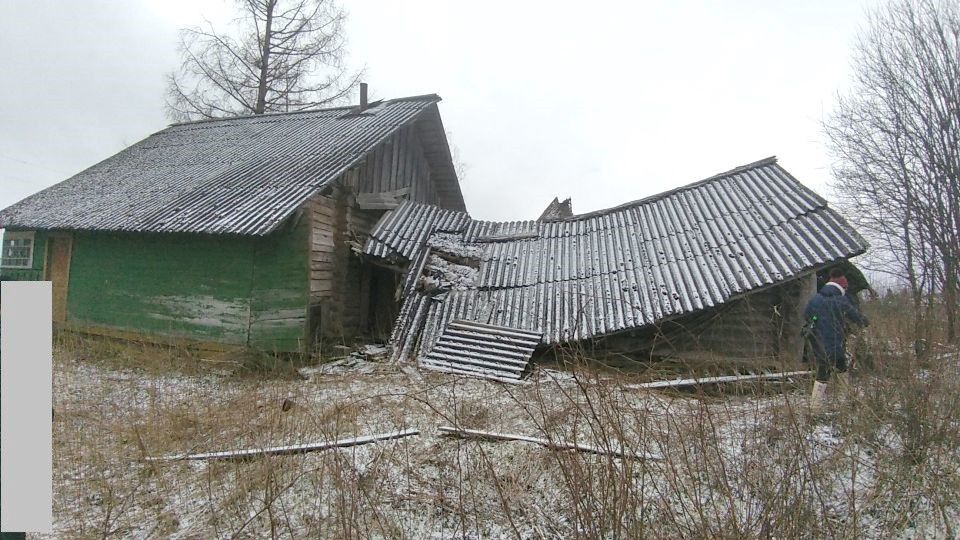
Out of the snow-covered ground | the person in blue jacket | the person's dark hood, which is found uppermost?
the person's dark hood

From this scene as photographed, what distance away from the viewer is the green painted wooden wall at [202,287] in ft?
27.6

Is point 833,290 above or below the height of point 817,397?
above

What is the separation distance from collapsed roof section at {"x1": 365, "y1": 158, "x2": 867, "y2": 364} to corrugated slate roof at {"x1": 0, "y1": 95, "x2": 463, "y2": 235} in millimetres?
1858

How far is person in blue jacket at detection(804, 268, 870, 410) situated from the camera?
16.3ft

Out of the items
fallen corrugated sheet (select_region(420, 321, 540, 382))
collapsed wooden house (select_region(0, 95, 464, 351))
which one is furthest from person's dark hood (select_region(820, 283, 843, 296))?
collapsed wooden house (select_region(0, 95, 464, 351))

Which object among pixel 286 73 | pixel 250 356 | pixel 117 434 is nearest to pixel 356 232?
pixel 250 356

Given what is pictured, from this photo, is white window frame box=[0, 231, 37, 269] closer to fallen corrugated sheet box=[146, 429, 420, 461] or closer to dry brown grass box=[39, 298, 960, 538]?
dry brown grass box=[39, 298, 960, 538]

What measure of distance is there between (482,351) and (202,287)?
18.4ft

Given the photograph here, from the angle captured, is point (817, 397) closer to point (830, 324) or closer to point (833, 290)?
point (830, 324)

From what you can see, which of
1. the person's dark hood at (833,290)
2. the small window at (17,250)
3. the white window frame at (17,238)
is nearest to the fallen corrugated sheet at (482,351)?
the person's dark hood at (833,290)

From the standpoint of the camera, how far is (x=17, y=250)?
12.1 metres

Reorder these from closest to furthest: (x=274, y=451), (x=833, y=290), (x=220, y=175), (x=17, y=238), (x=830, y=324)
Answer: (x=274, y=451) < (x=830, y=324) < (x=833, y=290) < (x=220, y=175) < (x=17, y=238)

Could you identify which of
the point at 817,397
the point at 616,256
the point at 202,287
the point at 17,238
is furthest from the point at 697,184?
the point at 17,238

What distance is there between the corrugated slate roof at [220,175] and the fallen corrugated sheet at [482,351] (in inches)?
130
